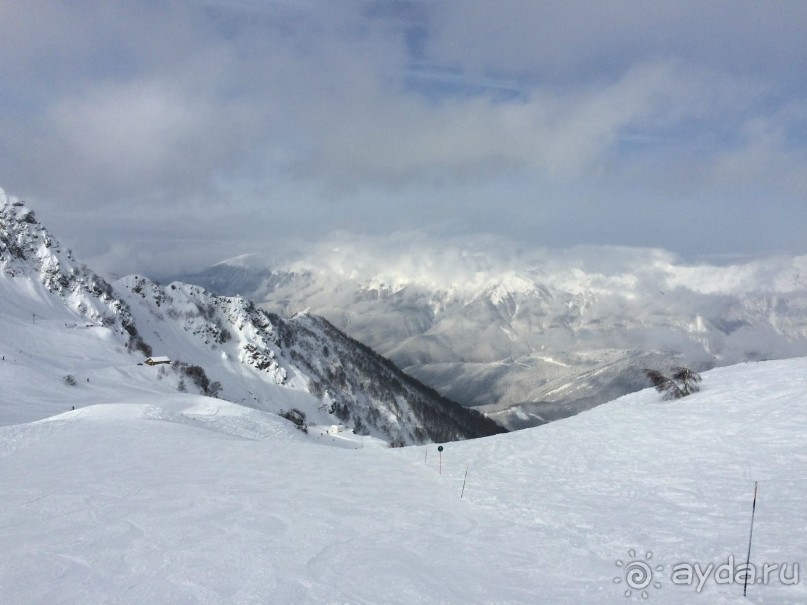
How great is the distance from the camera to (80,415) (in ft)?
123

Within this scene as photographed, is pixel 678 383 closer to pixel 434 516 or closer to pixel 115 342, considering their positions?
pixel 434 516

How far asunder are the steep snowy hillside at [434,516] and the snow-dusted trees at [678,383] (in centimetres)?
315

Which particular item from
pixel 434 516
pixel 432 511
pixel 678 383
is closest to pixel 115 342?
pixel 678 383

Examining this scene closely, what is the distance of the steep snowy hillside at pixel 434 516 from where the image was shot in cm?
1059

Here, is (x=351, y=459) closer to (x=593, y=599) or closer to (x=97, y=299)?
(x=593, y=599)

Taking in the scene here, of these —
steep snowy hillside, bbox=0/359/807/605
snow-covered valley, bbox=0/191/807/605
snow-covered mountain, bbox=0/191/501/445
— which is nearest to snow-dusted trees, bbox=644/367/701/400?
snow-covered valley, bbox=0/191/807/605

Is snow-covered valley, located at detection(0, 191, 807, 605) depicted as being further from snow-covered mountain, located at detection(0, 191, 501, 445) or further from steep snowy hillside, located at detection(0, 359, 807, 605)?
snow-covered mountain, located at detection(0, 191, 501, 445)

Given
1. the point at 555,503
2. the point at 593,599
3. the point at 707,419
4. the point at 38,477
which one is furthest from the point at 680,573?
the point at 38,477

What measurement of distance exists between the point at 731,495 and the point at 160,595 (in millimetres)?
16866

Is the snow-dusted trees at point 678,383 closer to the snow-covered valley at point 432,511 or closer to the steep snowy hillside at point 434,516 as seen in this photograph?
the snow-covered valley at point 432,511

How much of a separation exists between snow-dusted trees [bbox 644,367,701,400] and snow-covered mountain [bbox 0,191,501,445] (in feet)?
174

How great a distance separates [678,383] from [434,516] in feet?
75.5

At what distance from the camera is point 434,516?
16.4m

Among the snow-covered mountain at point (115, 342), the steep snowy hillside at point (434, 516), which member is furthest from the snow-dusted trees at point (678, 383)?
the snow-covered mountain at point (115, 342)
